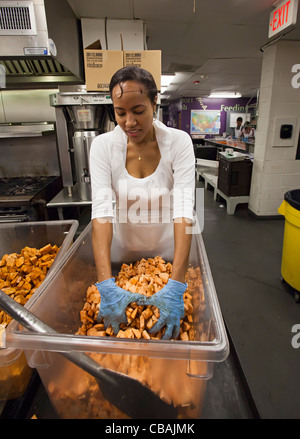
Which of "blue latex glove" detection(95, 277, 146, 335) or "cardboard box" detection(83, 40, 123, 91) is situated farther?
"cardboard box" detection(83, 40, 123, 91)

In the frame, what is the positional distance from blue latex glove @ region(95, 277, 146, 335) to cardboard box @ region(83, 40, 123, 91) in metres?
Answer: 1.80

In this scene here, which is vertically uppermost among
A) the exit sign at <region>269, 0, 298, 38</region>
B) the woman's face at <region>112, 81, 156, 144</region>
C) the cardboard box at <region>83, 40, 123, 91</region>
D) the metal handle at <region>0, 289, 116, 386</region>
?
the exit sign at <region>269, 0, 298, 38</region>

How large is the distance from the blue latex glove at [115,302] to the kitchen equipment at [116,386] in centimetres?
25

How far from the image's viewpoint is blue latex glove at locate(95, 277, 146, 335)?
89cm

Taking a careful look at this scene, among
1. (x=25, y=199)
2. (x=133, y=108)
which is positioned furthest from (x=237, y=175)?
(x=133, y=108)

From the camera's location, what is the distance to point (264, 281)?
8.11 ft

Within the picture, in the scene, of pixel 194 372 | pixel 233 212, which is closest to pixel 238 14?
pixel 233 212

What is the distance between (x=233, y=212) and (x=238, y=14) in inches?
105

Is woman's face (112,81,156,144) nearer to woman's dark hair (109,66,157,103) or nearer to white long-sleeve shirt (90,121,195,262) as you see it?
woman's dark hair (109,66,157,103)

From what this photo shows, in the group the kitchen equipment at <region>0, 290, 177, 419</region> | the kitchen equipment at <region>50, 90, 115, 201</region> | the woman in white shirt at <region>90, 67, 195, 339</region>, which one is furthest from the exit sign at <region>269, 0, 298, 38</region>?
the kitchen equipment at <region>0, 290, 177, 419</region>

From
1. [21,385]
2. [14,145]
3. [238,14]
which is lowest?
[21,385]

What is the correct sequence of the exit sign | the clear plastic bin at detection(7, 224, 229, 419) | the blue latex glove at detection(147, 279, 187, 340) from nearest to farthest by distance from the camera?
the clear plastic bin at detection(7, 224, 229, 419) → the blue latex glove at detection(147, 279, 187, 340) → the exit sign

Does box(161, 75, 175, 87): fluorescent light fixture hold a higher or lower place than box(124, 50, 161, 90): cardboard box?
higher

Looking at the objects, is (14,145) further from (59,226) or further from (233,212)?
(233,212)
